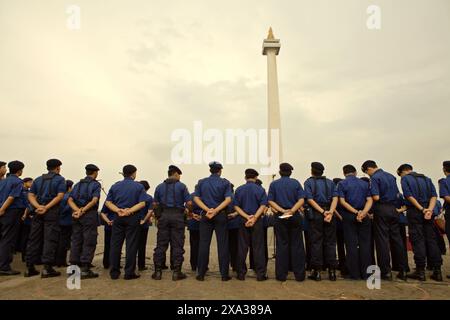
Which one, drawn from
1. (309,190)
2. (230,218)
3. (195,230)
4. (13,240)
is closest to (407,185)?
(309,190)

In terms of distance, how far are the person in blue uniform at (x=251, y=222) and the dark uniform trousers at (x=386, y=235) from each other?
227cm

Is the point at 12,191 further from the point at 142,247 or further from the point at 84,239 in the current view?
the point at 142,247

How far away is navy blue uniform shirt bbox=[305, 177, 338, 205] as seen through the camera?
19.1ft

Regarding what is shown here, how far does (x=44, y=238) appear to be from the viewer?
5801 millimetres

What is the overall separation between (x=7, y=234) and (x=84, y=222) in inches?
60.8

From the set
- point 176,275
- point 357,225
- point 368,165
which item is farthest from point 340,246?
point 176,275

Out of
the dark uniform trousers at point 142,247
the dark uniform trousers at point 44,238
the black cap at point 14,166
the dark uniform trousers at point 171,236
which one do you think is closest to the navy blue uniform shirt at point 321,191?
the dark uniform trousers at point 171,236

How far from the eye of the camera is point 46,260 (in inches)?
226

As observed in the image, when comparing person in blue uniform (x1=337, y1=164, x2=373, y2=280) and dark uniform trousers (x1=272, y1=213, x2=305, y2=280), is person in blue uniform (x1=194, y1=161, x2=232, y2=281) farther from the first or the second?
person in blue uniform (x1=337, y1=164, x2=373, y2=280)

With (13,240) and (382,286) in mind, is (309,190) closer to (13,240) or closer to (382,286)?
(382,286)

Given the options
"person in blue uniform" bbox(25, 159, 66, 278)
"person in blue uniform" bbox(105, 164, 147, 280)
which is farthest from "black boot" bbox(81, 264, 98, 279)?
"person in blue uniform" bbox(25, 159, 66, 278)

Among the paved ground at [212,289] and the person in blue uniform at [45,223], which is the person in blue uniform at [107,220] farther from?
the paved ground at [212,289]

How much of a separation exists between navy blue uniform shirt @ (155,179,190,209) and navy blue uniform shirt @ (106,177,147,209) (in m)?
0.32
